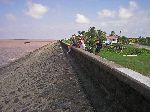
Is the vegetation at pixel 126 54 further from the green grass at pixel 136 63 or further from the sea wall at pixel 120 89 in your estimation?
the sea wall at pixel 120 89

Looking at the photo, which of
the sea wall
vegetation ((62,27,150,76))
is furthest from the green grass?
the sea wall

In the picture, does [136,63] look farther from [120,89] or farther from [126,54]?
[120,89]

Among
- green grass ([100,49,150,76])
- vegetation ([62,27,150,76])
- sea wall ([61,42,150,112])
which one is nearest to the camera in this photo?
sea wall ([61,42,150,112])

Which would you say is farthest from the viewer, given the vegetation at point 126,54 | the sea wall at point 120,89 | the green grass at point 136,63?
the vegetation at point 126,54

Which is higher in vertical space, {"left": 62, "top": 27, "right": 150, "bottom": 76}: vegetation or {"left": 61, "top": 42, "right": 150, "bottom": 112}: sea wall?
{"left": 61, "top": 42, "right": 150, "bottom": 112}: sea wall

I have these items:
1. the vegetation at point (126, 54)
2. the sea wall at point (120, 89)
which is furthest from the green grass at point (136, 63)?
the sea wall at point (120, 89)

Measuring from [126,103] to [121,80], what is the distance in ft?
1.95

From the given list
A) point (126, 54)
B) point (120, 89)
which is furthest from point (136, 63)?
point (120, 89)

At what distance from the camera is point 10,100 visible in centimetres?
1731

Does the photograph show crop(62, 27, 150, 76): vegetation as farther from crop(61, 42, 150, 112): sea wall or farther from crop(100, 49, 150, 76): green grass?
crop(61, 42, 150, 112): sea wall

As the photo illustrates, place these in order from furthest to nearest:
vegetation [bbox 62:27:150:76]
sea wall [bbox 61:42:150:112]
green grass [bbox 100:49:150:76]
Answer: vegetation [bbox 62:27:150:76] → green grass [bbox 100:49:150:76] → sea wall [bbox 61:42:150:112]

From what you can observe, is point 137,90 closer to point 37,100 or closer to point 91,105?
point 91,105

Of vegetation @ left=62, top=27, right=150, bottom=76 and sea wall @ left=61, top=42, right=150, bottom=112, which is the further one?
vegetation @ left=62, top=27, right=150, bottom=76

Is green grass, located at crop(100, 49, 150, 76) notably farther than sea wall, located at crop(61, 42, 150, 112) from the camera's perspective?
Yes
